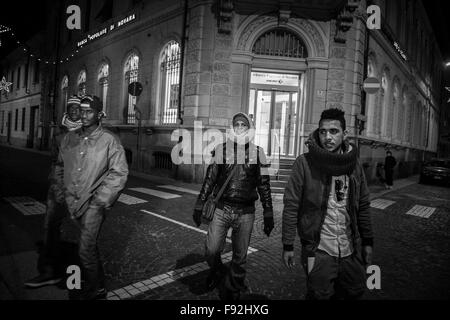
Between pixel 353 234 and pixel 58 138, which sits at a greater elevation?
pixel 58 138

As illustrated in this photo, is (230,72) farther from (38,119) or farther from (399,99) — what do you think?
(38,119)

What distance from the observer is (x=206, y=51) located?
39.2ft

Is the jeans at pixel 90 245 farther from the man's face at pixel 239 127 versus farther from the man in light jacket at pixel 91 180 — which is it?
the man's face at pixel 239 127

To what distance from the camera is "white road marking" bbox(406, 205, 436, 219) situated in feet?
28.1

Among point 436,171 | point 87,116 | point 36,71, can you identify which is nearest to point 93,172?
point 87,116

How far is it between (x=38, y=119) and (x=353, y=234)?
30.5 metres

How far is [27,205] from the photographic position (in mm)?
6812

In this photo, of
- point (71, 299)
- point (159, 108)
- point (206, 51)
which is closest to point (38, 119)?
point (159, 108)

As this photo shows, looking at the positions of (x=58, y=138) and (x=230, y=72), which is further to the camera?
(x=230, y=72)

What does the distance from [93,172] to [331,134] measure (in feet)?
7.39

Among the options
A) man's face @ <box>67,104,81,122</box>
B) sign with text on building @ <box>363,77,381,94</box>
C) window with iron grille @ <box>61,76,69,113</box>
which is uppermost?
window with iron grille @ <box>61,76,69,113</box>

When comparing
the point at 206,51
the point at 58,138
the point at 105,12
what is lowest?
the point at 58,138

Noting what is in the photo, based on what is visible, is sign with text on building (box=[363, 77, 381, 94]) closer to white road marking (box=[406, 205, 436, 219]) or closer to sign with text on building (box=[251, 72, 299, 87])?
sign with text on building (box=[251, 72, 299, 87])

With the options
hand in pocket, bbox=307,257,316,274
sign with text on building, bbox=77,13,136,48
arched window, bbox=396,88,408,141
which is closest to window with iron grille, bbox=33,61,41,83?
sign with text on building, bbox=77,13,136,48
